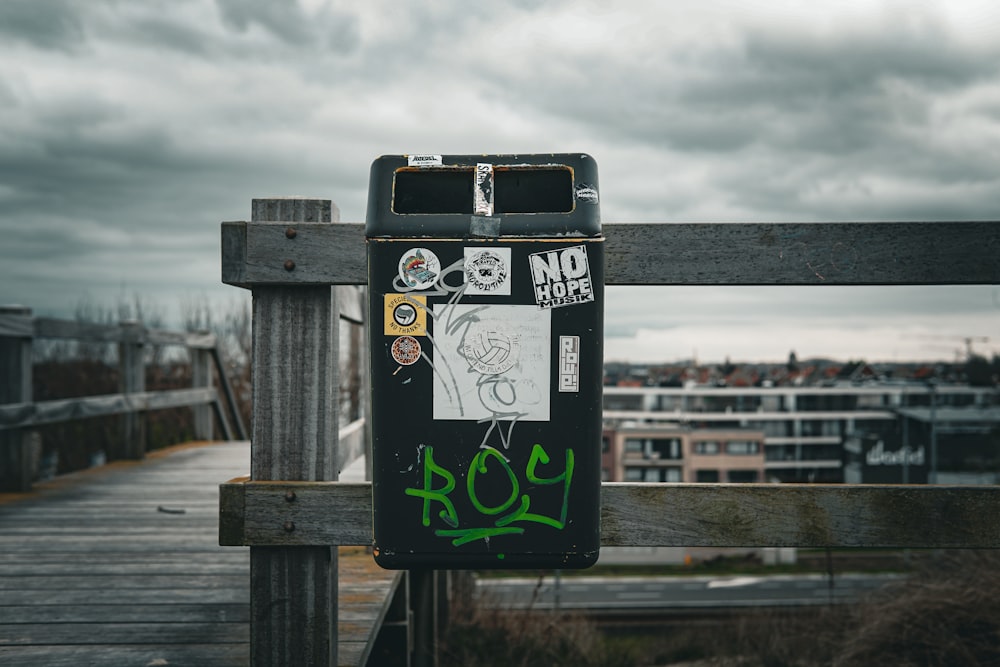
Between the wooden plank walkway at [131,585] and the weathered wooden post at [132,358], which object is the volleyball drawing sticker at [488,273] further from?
the weathered wooden post at [132,358]

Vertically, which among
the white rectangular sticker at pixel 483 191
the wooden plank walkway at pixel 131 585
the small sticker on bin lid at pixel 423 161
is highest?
the small sticker on bin lid at pixel 423 161

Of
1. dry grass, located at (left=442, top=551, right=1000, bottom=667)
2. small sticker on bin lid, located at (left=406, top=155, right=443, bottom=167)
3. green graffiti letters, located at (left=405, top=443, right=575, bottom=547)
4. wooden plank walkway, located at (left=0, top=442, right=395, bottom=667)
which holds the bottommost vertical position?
dry grass, located at (left=442, top=551, right=1000, bottom=667)

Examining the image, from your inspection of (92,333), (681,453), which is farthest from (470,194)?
(681,453)

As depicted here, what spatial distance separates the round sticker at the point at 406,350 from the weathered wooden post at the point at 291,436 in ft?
1.12

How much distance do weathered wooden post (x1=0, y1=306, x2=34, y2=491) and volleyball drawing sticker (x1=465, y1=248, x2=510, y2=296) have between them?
14.6 ft

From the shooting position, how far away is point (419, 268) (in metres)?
1.98

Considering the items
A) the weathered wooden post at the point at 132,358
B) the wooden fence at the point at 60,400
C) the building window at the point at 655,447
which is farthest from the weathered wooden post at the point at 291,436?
the building window at the point at 655,447

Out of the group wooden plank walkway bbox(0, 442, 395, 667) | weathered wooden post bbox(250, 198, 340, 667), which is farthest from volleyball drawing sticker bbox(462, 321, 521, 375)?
wooden plank walkway bbox(0, 442, 395, 667)

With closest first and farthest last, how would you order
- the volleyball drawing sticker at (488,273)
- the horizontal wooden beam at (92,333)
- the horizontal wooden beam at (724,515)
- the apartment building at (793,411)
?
the volleyball drawing sticker at (488,273)
the horizontal wooden beam at (724,515)
the horizontal wooden beam at (92,333)
the apartment building at (793,411)

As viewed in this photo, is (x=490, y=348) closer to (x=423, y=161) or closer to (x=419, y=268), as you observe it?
(x=419, y=268)

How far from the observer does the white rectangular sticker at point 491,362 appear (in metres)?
1.98

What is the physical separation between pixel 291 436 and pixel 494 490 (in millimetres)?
612

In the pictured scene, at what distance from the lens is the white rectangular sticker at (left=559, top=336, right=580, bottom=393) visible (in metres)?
1.98

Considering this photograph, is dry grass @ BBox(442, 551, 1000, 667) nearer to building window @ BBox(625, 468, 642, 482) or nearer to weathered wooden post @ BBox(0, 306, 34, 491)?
weathered wooden post @ BBox(0, 306, 34, 491)
